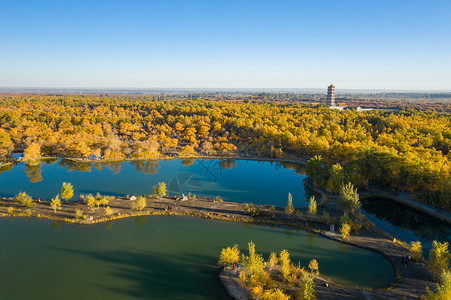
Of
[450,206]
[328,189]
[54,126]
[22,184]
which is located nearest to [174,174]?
[22,184]

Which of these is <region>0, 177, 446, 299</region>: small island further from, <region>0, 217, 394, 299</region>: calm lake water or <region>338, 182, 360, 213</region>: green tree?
<region>0, 217, 394, 299</region>: calm lake water

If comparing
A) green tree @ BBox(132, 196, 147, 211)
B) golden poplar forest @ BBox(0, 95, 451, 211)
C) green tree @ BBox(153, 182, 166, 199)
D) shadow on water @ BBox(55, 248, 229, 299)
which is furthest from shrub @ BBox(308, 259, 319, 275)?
green tree @ BBox(153, 182, 166, 199)

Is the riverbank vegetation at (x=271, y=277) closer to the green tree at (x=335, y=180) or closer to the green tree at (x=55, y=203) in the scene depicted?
the green tree at (x=335, y=180)

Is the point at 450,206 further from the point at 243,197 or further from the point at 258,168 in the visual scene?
the point at 258,168

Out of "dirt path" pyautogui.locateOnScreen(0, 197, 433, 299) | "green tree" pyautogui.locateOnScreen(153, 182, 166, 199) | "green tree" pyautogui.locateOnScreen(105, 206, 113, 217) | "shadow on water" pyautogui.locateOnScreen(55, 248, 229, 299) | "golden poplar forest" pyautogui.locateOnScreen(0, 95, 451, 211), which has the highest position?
"golden poplar forest" pyautogui.locateOnScreen(0, 95, 451, 211)

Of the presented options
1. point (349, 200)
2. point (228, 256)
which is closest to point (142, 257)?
point (228, 256)

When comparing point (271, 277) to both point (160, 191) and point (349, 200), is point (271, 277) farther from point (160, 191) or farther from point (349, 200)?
point (160, 191)
